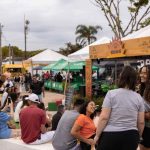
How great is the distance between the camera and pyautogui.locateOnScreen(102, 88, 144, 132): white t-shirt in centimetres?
477

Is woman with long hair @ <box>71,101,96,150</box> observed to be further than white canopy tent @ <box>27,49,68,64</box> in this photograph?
No

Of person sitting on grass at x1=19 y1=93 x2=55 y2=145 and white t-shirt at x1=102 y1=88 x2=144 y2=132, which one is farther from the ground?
white t-shirt at x1=102 y1=88 x2=144 y2=132

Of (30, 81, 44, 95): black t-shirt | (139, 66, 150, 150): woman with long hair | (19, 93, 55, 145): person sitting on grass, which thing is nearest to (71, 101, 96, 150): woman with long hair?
(139, 66, 150, 150): woman with long hair

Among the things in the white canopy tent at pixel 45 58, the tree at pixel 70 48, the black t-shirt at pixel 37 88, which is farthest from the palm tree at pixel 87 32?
the black t-shirt at pixel 37 88

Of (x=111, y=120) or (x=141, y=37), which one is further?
(x=141, y=37)

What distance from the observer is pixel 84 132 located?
6.73 metres

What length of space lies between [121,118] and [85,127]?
6.60 ft

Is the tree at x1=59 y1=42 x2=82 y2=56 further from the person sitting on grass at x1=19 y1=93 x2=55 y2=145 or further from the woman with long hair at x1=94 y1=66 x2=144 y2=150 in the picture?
the woman with long hair at x1=94 y1=66 x2=144 y2=150

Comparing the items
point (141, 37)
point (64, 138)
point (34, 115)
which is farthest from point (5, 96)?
point (64, 138)

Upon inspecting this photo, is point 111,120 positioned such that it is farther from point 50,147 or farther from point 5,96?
point 5,96

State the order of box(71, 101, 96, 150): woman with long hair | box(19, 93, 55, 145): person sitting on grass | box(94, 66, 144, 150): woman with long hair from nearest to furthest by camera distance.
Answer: box(94, 66, 144, 150): woman with long hair, box(71, 101, 96, 150): woman with long hair, box(19, 93, 55, 145): person sitting on grass

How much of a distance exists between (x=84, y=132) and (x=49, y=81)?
105ft

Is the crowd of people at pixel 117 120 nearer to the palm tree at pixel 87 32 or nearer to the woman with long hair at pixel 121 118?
the woman with long hair at pixel 121 118

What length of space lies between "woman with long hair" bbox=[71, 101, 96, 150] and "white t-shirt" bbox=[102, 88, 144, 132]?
5.87 feet
